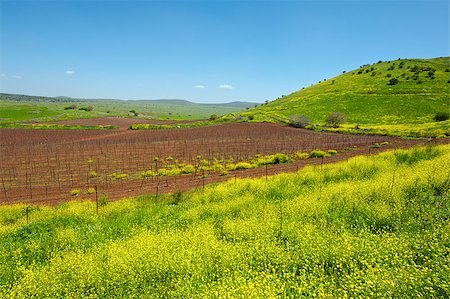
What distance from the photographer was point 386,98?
73.1m

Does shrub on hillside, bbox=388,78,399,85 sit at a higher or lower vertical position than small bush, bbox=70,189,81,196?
higher

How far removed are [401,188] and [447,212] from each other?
2763mm

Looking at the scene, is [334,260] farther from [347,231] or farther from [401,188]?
[401,188]

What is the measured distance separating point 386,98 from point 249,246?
80.2 metres

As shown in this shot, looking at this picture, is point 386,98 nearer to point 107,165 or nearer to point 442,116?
point 442,116

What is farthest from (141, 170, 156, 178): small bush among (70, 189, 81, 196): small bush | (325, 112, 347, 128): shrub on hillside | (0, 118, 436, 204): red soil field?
(325, 112, 347, 128): shrub on hillside

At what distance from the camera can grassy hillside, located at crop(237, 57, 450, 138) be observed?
62.7 metres

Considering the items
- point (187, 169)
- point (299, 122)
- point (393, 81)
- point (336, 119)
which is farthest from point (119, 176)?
point (393, 81)

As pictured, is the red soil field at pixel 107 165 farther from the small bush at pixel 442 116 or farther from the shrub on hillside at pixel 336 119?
the small bush at pixel 442 116

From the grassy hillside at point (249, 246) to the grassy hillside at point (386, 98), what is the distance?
44.8m

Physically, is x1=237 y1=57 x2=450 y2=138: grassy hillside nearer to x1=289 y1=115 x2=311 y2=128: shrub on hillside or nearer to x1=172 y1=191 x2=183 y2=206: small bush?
x1=289 y1=115 x2=311 y2=128: shrub on hillside

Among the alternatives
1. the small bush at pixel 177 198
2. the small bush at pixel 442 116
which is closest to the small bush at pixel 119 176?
the small bush at pixel 177 198

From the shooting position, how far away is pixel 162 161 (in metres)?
27.2

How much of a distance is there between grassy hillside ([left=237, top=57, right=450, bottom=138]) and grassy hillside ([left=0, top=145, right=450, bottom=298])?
1763 inches
